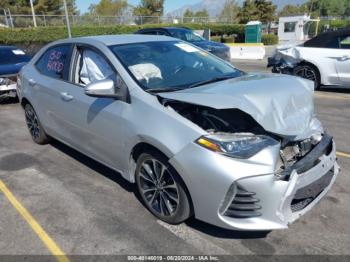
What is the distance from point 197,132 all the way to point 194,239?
0.97m

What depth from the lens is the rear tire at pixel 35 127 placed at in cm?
567

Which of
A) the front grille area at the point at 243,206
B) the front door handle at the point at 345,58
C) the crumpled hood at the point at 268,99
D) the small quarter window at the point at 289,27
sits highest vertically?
the crumpled hood at the point at 268,99

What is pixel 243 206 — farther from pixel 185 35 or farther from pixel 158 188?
pixel 185 35

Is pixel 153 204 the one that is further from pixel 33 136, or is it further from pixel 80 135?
pixel 33 136

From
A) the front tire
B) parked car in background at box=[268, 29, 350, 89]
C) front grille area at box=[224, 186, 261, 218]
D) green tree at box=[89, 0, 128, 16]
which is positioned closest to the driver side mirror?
the front tire

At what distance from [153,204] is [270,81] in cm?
164

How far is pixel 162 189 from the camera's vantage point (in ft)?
11.3

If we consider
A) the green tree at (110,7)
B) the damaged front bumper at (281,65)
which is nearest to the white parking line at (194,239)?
the damaged front bumper at (281,65)

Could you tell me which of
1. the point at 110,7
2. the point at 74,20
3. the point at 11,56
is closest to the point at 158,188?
the point at 11,56

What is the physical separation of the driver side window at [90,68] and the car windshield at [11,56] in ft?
20.5

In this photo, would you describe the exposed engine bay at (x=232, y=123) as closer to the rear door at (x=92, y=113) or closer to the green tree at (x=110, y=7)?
the rear door at (x=92, y=113)

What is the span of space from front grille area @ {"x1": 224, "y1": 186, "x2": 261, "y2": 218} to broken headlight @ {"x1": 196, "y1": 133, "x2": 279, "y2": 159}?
28cm

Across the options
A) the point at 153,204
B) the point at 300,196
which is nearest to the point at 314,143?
the point at 300,196

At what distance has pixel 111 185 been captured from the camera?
14.4ft
